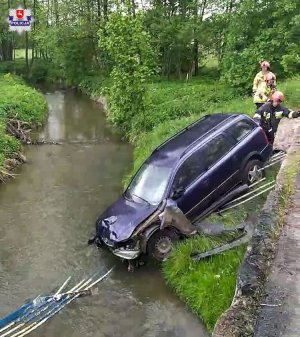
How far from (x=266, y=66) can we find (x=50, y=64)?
36880 millimetres

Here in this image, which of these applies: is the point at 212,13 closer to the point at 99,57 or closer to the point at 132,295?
the point at 99,57

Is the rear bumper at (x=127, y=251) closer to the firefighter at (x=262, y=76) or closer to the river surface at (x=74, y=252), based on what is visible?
the river surface at (x=74, y=252)

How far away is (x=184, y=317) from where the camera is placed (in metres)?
8.21

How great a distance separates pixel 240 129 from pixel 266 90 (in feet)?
8.30

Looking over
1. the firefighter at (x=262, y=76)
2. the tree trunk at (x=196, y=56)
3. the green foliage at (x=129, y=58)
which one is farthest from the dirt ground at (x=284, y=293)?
the tree trunk at (x=196, y=56)

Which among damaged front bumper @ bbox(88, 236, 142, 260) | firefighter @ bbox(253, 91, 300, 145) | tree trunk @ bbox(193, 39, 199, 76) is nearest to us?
damaged front bumper @ bbox(88, 236, 142, 260)

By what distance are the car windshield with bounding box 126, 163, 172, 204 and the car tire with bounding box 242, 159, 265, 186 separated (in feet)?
6.13

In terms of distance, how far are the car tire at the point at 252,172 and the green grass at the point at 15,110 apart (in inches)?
356

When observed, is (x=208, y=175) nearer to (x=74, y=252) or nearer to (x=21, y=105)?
(x=74, y=252)

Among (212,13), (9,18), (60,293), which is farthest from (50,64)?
(60,293)

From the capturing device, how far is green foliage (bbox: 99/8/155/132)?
18.0 metres

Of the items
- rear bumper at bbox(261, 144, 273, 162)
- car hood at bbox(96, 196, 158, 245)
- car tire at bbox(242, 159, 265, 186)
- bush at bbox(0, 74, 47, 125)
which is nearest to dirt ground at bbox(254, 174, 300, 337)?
car hood at bbox(96, 196, 158, 245)

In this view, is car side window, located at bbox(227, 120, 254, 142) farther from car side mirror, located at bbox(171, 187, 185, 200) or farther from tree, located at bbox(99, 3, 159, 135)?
tree, located at bbox(99, 3, 159, 135)

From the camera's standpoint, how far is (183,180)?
9.94m
